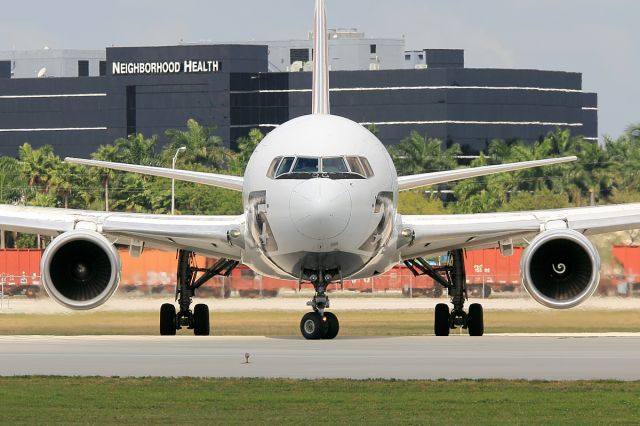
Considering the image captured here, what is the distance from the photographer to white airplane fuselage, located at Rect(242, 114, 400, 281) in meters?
28.9

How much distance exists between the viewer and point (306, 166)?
29.4m

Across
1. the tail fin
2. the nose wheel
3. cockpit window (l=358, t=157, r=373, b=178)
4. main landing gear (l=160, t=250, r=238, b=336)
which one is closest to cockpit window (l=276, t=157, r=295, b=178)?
cockpit window (l=358, t=157, r=373, b=178)

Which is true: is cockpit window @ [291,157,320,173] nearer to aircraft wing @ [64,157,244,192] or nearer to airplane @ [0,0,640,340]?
airplane @ [0,0,640,340]

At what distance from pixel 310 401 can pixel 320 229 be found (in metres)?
9.55

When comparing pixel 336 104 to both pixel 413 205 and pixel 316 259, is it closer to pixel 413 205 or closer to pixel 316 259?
pixel 413 205

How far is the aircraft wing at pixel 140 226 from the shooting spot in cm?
3228

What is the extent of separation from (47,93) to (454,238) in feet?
542

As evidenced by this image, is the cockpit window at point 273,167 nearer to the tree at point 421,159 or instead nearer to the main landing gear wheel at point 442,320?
the main landing gear wheel at point 442,320

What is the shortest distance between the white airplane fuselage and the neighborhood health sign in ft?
502

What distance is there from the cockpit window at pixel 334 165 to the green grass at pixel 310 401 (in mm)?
8385

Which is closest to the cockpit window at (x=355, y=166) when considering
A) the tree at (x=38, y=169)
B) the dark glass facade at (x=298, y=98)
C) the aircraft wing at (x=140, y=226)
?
the aircraft wing at (x=140, y=226)

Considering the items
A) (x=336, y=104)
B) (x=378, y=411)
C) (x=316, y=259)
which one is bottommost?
(x=378, y=411)

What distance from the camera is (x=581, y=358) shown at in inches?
1003

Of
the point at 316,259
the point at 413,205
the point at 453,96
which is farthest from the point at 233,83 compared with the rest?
the point at 316,259
